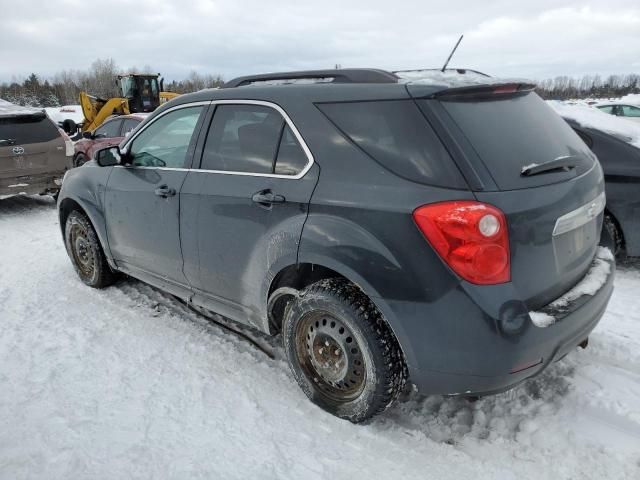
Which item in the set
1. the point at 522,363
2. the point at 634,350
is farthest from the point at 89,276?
the point at 634,350

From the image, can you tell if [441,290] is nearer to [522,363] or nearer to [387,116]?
[522,363]

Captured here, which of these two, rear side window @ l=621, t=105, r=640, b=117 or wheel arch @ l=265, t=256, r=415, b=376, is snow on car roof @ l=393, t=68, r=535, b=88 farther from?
rear side window @ l=621, t=105, r=640, b=117

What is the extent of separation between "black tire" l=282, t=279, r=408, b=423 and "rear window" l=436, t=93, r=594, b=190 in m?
0.91

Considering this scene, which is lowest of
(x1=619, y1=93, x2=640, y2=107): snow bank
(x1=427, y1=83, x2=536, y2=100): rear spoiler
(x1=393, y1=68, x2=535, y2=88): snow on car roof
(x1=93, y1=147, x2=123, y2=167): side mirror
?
(x1=619, y1=93, x2=640, y2=107): snow bank

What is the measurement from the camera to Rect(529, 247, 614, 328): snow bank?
221 centimetres

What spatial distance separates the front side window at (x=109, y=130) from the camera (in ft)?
34.0

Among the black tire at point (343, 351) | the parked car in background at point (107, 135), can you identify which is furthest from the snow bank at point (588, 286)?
the parked car in background at point (107, 135)

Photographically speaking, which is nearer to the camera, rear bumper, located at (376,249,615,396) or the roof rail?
rear bumper, located at (376,249,615,396)

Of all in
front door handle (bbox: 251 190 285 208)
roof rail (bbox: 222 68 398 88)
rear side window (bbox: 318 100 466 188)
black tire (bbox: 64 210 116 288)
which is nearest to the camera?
rear side window (bbox: 318 100 466 188)

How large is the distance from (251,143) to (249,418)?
1.60 m

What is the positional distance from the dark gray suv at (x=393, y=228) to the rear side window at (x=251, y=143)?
1 centimetres

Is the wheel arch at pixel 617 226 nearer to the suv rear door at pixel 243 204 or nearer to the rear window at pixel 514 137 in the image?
the rear window at pixel 514 137

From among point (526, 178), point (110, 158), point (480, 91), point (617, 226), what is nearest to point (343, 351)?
point (526, 178)

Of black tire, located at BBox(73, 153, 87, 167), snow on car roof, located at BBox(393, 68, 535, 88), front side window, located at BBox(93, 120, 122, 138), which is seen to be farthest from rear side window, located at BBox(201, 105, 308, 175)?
black tire, located at BBox(73, 153, 87, 167)
